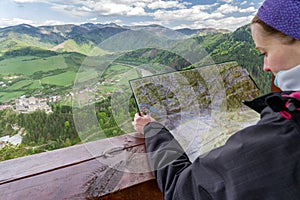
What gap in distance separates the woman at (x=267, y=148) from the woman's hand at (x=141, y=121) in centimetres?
26

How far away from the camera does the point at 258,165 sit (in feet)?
1.74

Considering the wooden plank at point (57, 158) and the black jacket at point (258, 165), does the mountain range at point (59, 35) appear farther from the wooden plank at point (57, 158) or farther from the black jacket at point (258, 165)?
the black jacket at point (258, 165)

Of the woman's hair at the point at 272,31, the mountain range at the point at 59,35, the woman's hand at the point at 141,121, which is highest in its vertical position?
the mountain range at the point at 59,35

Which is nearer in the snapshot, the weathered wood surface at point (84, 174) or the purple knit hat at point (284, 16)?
the purple knit hat at point (284, 16)

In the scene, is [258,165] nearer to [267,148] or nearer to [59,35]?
[267,148]

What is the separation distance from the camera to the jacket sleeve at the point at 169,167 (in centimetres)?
63

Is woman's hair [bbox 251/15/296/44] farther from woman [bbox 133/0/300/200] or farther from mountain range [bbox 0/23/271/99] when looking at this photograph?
mountain range [bbox 0/23/271/99]

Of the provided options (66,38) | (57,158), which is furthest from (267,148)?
(66,38)

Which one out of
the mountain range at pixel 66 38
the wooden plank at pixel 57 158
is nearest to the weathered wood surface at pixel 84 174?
the wooden plank at pixel 57 158

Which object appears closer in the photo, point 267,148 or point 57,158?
point 267,148

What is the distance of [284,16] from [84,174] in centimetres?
72

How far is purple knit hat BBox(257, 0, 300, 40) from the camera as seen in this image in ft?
1.94

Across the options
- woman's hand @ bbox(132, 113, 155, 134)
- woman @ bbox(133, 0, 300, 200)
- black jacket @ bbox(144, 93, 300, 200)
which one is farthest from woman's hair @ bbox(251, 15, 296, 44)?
woman's hand @ bbox(132, 113, 155, 134)

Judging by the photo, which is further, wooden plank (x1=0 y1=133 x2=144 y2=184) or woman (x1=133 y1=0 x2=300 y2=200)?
wooden plank (x1=0 y1=133 x2=144 y2=184)
